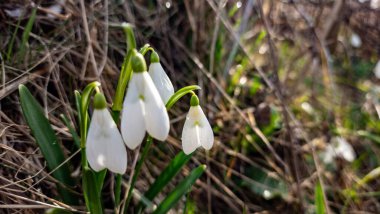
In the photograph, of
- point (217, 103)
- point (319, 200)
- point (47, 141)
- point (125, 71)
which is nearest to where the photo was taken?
point (125, 71)

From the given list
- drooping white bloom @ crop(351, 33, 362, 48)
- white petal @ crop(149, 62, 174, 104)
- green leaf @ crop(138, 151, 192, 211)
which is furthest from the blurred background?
white petal @ crop(149, 62, 174, 104)

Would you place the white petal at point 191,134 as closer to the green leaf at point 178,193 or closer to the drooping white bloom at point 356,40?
the green leaf at point 178,193

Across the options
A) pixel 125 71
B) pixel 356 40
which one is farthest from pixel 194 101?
pixel 356 40

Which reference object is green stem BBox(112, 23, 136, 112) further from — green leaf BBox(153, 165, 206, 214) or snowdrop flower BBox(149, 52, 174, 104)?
green leaf BBox(153, 165, 206, 214)

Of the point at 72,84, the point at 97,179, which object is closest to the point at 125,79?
the point at 97,179

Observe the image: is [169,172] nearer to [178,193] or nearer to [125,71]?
[178,193]

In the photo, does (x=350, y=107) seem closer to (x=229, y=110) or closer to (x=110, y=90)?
(x=229, y=110)

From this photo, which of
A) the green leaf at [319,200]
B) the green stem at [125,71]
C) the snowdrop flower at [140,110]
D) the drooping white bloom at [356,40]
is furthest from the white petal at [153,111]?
the drooping white bloom at [356,40]
